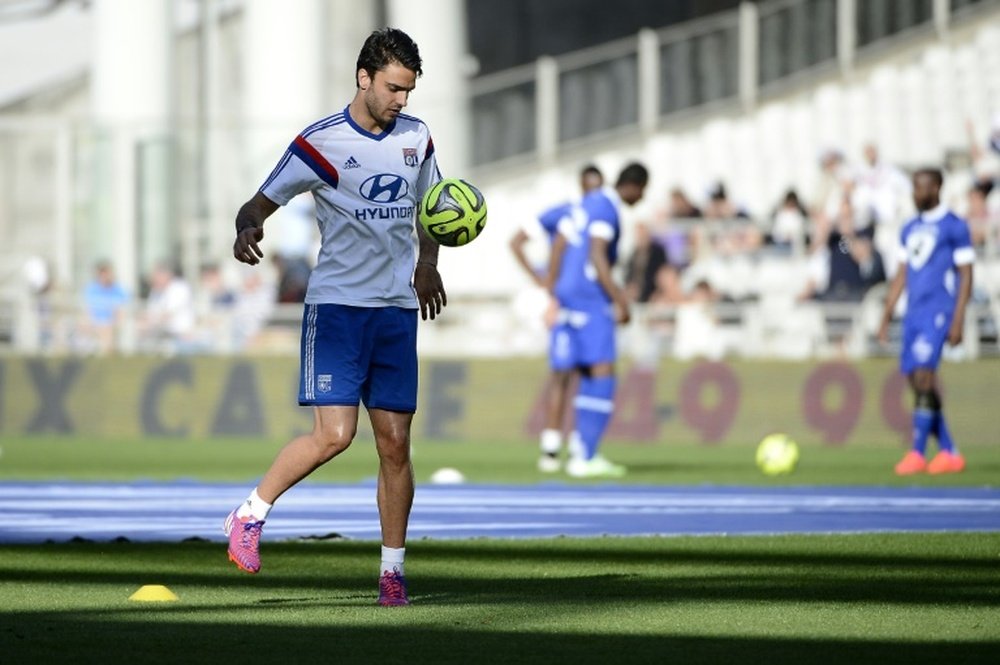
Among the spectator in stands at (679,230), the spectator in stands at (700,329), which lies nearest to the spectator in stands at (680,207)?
the spectator in stands at (679,230)

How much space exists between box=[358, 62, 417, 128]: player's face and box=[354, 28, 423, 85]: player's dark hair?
0.02m

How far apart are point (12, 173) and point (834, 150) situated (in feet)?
34.5

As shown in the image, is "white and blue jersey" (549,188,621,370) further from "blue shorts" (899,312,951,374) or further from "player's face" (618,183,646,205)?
"blue shorts" (899,312,951,374)

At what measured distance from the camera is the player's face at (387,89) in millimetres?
8883

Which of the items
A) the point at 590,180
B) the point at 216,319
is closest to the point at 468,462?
the point at 590,180

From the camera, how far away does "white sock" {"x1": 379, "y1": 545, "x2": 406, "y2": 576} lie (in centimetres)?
885

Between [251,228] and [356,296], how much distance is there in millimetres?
535

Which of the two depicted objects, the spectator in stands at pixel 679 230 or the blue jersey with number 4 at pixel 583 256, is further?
the spectator in stands at pixel 679 230

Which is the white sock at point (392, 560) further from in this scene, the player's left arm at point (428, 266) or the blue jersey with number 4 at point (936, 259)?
the blue jersey with number 4 at point (936, 259)

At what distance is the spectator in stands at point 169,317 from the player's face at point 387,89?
15633mm

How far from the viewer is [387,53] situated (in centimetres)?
889

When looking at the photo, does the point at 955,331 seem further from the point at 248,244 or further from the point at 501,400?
the point at 248,244

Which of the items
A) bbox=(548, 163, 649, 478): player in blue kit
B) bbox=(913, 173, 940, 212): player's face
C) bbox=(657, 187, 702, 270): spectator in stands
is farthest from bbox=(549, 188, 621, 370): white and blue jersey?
bbox=(657, 187, 702, 270): spectator in stands

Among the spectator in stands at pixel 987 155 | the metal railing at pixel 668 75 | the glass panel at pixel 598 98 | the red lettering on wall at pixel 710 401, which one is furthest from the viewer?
the glass panel at pixel 598 98
